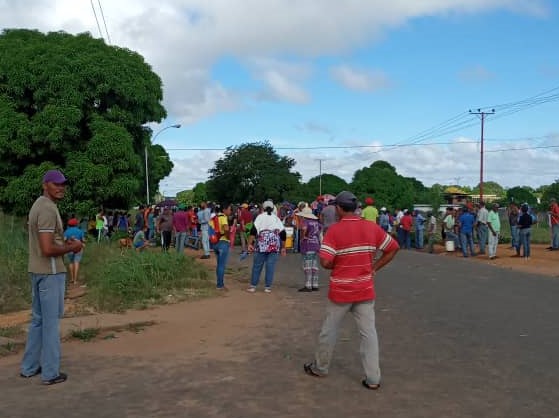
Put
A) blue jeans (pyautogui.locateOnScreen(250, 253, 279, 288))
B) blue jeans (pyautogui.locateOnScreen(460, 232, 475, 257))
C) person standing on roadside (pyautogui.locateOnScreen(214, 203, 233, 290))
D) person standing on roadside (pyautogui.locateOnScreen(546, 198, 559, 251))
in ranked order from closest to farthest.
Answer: blue jeans (pyautogui.locateOnScreen(250, 253, 279, 288)) < person standing on roadside (pyautogui.locateOnScreen(214, 203, 233, 290)) < person standing on roadside (pyautogui.locateOnScreen(546, 198, 559, 251)) < blue jeans (pyautogui.locateOnScreen(460, 232, 475, 257))

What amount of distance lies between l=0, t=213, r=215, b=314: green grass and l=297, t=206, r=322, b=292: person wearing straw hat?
1863 mm

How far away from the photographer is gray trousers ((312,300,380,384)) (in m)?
5.33

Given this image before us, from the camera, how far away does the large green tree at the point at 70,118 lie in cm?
1705

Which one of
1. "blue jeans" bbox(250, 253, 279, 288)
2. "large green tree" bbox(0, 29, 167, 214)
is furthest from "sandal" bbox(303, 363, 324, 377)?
"large green tree" bbox(0, 29, 167, 214)

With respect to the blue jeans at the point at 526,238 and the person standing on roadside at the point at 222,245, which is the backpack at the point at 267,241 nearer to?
the person standing on roadside at the point at 222,245

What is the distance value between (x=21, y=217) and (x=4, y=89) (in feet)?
13.8

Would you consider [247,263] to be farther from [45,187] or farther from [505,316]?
[45,187]

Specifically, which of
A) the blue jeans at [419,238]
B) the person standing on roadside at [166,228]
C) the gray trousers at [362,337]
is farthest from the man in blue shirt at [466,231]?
the gray trousers at [362,337]

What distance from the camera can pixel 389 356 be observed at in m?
6.47

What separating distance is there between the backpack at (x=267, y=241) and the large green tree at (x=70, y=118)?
7.95 m

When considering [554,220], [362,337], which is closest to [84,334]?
[362,337]

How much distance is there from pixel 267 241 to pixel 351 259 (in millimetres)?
5803

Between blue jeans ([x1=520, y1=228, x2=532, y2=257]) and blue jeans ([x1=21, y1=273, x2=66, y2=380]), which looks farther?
blue jeans ([x1=520, y1=228, x2=532, y2=257])

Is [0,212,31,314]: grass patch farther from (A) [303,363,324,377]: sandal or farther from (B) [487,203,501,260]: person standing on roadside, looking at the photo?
(B) [487,203,501,260]: person standing on roadside
